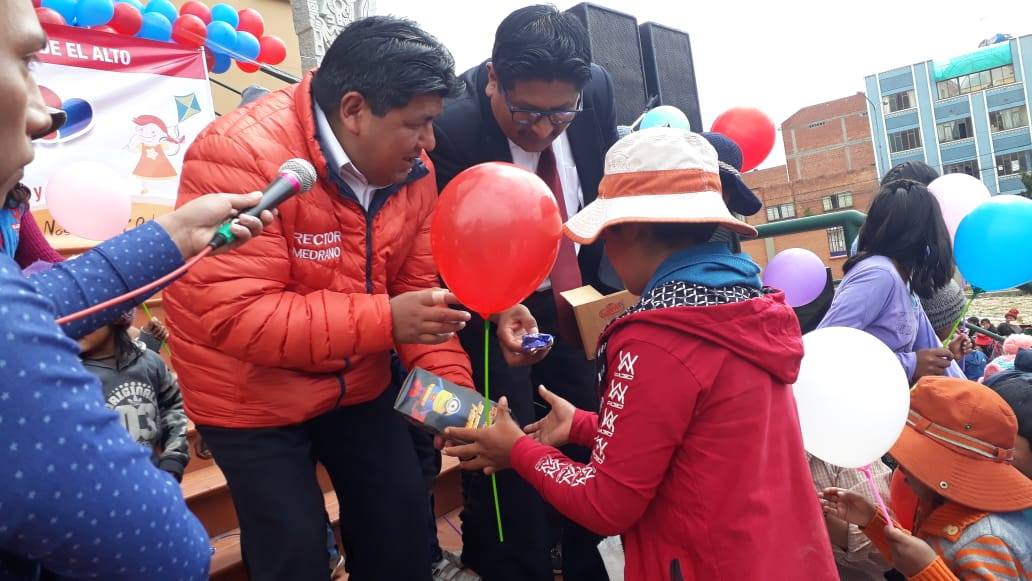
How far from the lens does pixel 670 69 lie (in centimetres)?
558

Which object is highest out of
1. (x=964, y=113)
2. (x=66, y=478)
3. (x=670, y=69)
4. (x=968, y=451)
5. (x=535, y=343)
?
(x=964, y=113)

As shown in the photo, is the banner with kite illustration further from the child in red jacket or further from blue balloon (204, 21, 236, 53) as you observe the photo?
the child in red jacket

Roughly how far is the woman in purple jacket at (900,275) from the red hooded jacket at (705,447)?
1.69 meters

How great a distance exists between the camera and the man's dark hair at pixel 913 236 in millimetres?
3057

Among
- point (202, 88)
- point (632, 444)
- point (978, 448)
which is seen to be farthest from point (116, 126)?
point (978, 448)

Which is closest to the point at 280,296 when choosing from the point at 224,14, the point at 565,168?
the point at 565,168

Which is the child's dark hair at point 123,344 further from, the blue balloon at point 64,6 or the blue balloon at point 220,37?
the blue balloon at point 220,37

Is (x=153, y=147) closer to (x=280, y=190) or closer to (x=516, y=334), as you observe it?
(x=516, y=334)

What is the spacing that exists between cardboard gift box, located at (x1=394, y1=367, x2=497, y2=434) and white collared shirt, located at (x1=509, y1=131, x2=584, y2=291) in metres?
0.82

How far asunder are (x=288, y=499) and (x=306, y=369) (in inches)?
13.3

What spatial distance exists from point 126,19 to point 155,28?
225mm

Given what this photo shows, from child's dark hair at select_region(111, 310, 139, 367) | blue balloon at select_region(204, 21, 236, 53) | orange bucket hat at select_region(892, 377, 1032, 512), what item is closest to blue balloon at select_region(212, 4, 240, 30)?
blue balloon at select_region(204, 21, 236, 53)

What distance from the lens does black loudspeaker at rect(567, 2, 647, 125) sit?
191 inches

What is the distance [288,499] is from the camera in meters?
1.73
